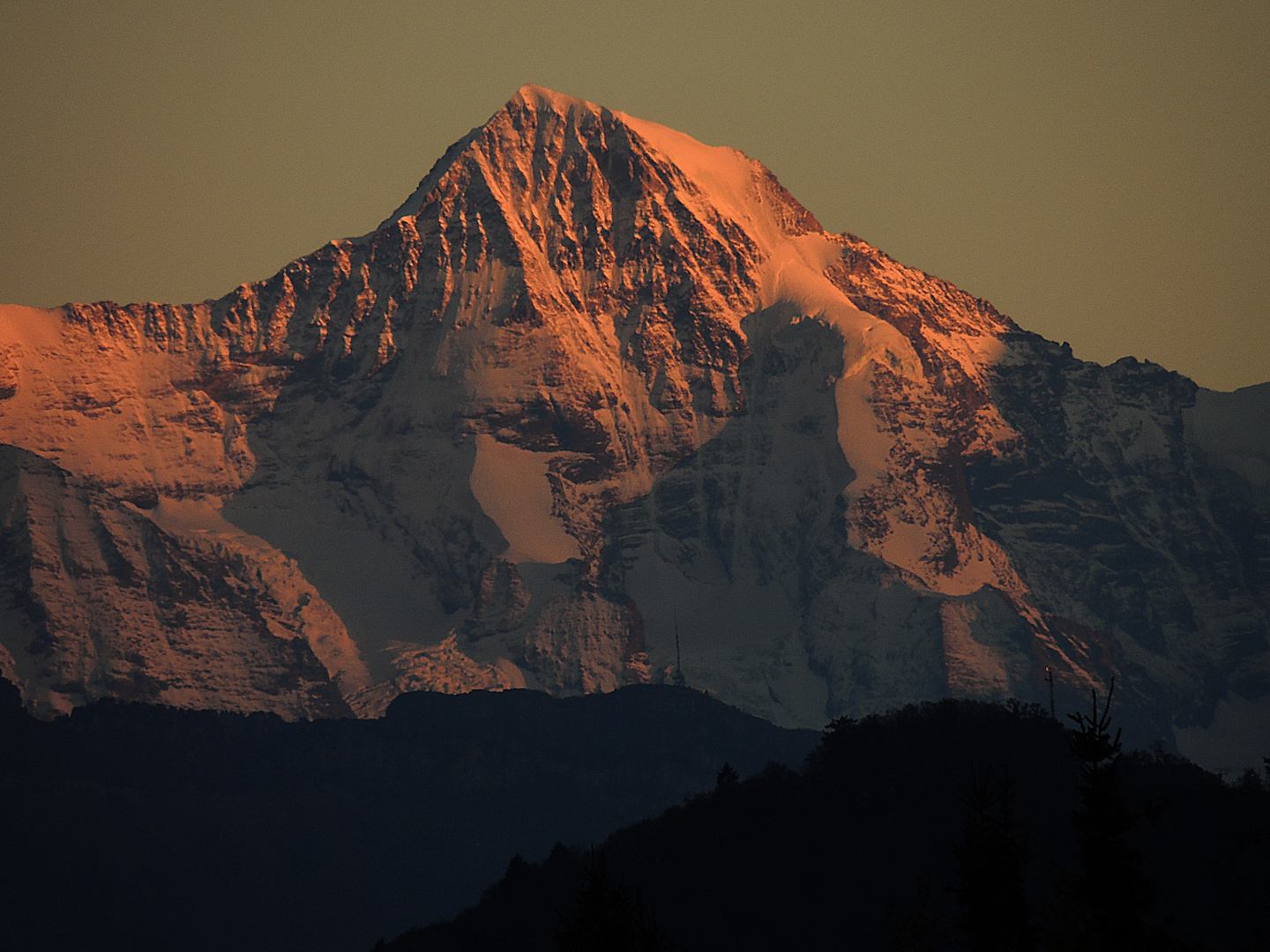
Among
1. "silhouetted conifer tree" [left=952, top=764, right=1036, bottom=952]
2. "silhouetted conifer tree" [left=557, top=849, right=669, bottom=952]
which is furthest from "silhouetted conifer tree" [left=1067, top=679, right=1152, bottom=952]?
"silhouetted conifer tree" [left=557, top=849, right=669, bottom=952]

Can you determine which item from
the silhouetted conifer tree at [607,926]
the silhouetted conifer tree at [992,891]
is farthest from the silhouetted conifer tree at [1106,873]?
the silhouetted conifer tree at [607,926]

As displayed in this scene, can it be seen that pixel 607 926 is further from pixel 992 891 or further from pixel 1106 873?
pixel 1106 873

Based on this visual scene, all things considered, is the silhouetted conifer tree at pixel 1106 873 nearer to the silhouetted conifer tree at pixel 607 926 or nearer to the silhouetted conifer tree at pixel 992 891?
Answer: the silhouetted conifer tree at pixel 992 891

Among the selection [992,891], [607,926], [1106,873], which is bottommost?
[607,926]

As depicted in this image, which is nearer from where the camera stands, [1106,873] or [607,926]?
[607,926]

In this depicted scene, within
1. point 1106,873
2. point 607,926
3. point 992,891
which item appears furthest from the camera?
point 992,891

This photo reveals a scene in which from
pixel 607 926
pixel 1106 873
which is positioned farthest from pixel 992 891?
pixel 607 926

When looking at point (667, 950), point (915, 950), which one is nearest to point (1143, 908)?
point (915, 950)

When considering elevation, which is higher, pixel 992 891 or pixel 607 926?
A: pixel 992 891

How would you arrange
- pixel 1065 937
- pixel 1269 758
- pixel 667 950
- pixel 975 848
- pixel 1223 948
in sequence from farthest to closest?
pixel 1223 948, pixel 1269 758, pixel 667 950, pixel 975 848, pixel 1065 937

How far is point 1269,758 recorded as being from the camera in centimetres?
10569

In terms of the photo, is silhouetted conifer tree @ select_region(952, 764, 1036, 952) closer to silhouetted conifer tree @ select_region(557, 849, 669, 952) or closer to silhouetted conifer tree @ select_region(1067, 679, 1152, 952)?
silhouetted conifer tree @ select_region(1067, 679, 1152, 952)

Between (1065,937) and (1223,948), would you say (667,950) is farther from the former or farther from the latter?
(1223,948)

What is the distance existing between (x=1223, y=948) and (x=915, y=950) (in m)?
106
